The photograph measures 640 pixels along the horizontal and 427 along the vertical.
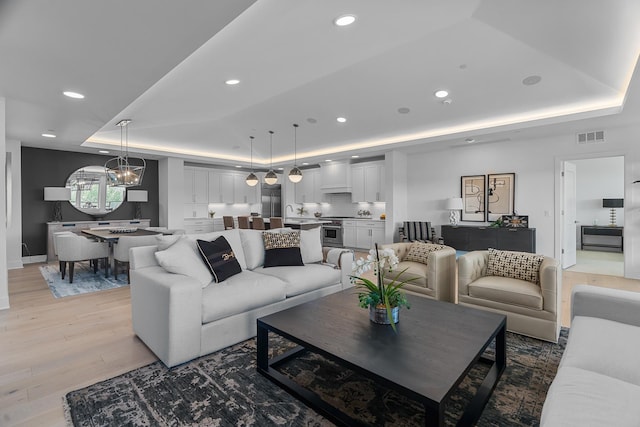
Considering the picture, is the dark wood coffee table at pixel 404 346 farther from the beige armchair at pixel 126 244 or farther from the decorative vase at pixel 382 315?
the beige armchair at pixel 126 244

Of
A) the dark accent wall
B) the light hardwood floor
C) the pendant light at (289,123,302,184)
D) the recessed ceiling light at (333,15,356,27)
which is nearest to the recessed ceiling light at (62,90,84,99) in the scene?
the light hardwood floor

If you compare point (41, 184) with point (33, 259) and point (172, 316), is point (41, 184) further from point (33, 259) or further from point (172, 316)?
point (172, 316)

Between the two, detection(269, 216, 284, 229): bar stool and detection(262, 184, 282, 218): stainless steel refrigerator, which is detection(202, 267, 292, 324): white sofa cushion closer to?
detection(269, 216, 284, 229): bar stool

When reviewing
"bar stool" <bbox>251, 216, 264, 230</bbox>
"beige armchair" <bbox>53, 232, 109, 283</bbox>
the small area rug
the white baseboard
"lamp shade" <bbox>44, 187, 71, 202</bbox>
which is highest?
"lamp shade" <bbox>44, 187, 71, 202</bbox>

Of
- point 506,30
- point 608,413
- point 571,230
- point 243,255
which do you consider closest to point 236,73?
point 243,255

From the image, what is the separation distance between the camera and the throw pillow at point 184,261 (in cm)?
283

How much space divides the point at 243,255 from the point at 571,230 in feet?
21.6

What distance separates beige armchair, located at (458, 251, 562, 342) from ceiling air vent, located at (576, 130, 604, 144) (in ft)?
12.4

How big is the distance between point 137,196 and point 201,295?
689 centimetres

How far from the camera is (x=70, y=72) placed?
3027 millimetres

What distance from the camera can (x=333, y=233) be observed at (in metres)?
8.78

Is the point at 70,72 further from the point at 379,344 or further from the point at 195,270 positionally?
the point at 379,344

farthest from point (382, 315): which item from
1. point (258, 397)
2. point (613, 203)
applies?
point (613, 203)

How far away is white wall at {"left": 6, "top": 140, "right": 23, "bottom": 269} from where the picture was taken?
632 cm
